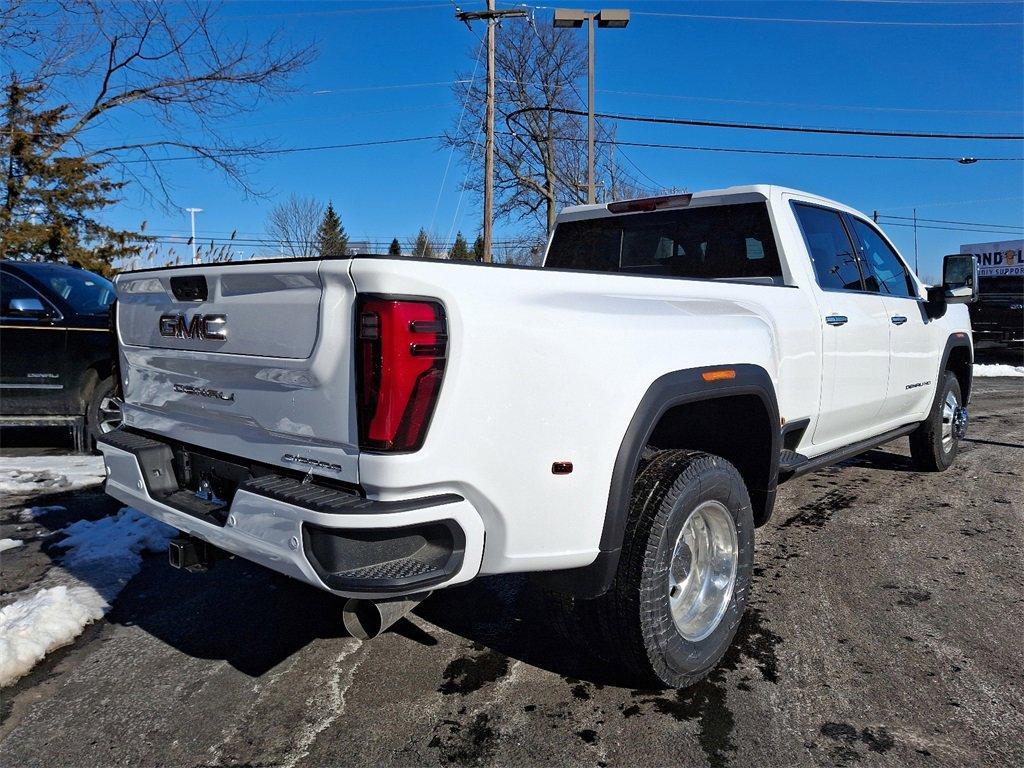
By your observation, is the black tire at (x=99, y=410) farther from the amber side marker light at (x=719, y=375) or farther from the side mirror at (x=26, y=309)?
the amber side marker light at (x=719, y=375)

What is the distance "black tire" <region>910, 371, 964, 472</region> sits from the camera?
19.0 ft

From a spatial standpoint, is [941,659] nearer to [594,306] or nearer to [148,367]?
[594,306]

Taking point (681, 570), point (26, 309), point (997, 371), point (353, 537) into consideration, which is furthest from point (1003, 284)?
point (353, 537)

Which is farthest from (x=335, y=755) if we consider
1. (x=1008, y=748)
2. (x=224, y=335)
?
(x=1008, y=748)

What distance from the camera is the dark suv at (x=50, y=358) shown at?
661 cm

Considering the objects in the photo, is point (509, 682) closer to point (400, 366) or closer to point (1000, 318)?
point (400, 366)

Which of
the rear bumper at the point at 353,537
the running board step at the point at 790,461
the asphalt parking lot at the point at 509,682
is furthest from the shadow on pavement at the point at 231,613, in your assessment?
the running board step at the point at 790,461

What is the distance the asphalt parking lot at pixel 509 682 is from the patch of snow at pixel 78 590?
81 mm

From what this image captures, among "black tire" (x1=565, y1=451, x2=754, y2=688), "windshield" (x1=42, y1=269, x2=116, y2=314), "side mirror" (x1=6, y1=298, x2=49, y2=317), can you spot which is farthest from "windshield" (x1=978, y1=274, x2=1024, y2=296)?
"side mirror" (x1=6, y1=298, x2=49, y2=317)

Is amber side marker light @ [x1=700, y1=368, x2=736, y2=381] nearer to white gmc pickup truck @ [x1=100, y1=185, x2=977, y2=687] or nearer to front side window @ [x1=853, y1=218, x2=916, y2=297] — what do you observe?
white gmc pickup truck @ [x1=100, y1=185, x2=977, y2=687]

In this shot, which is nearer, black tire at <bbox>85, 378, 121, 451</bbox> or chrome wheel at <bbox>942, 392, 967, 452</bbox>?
chrome wheel at <bbox>942, 392, 967, 452</bbox>

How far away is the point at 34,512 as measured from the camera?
4.96m

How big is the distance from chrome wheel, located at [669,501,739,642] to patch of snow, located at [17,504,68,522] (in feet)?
13.9

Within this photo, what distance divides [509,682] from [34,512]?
3853 mm
